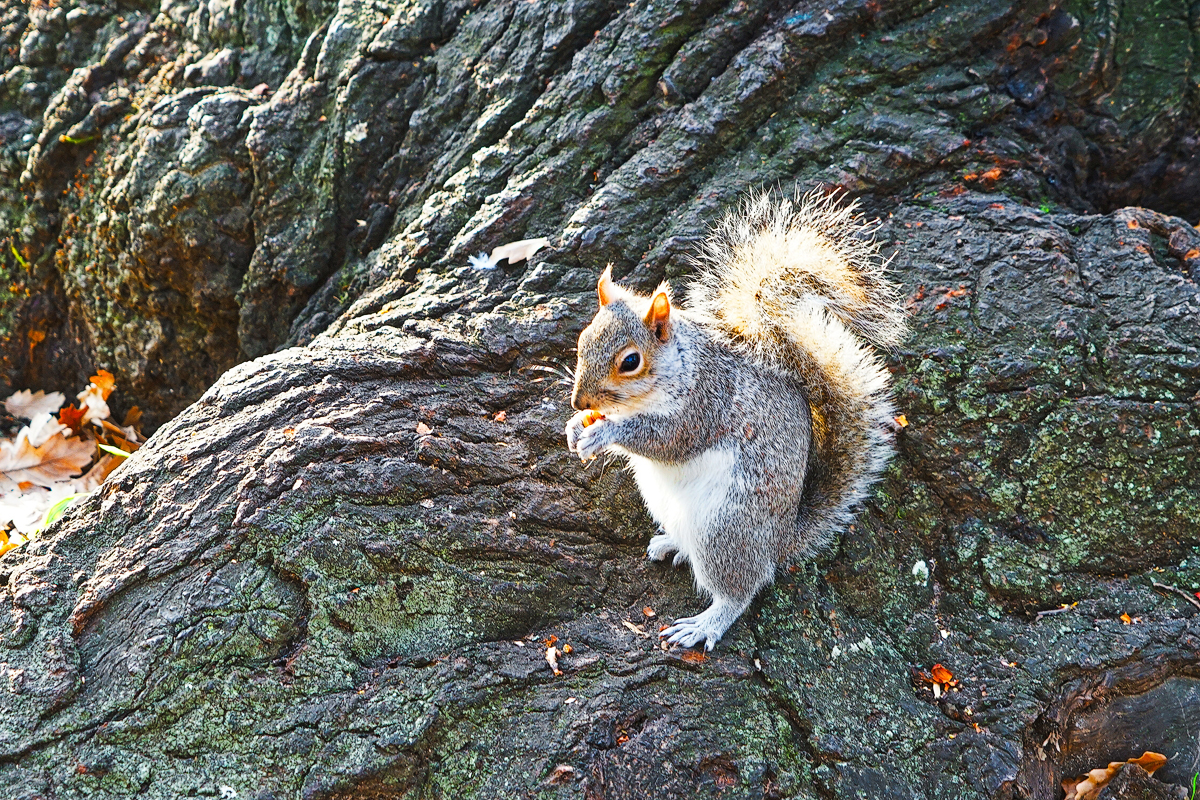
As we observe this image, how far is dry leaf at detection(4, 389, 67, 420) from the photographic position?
3.90 metres

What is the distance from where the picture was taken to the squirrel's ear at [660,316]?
91.0 inches

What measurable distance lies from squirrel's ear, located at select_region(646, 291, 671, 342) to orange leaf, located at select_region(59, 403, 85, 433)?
3.08 metres

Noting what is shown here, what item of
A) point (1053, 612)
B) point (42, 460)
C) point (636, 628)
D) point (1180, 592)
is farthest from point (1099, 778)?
point (42, 460)

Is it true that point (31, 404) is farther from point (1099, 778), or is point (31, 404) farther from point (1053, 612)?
point (1099, 778)

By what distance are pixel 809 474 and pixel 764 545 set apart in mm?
374

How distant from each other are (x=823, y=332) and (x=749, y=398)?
1.07 feet

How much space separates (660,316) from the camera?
2.34 meters

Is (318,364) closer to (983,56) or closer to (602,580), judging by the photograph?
(602,580)

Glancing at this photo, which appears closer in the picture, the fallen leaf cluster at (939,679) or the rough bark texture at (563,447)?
the rough bark texture at (563,447)

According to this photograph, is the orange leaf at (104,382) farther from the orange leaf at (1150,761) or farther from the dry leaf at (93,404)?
the orange leaf at (1150,761)

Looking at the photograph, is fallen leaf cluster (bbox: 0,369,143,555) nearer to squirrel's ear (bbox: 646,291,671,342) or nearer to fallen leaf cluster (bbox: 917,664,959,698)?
squirrel's ear (bbox: 646,291,671,342)

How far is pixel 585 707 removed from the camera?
2107 millimetres

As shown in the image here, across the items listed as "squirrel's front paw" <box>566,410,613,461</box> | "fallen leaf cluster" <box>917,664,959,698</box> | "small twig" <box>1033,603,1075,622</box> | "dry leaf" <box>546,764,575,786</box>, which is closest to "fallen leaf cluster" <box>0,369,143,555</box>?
"squirrel's front paw" <box>566,410,613,461</box>

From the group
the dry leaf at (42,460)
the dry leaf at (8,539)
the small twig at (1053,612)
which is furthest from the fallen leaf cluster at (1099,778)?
the dry leaf at (42,460)
